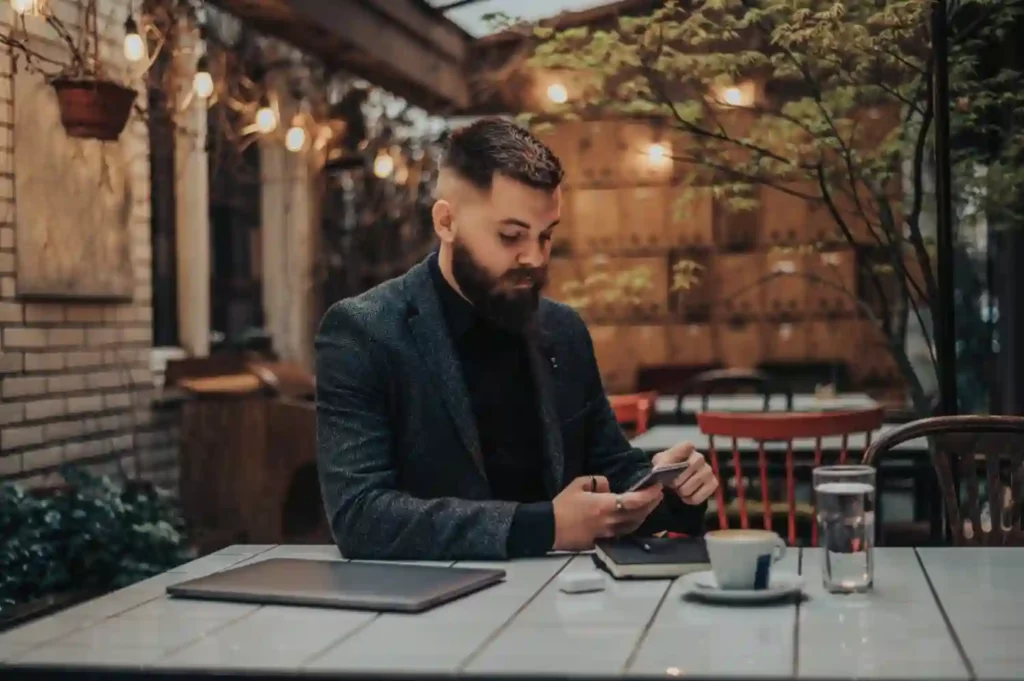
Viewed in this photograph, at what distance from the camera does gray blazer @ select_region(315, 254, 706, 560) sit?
6.73 ft

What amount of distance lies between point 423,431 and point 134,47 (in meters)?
3.38

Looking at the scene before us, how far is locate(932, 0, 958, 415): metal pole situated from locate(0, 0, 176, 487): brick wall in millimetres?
3001

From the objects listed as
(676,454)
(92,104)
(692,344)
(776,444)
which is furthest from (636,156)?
(676,454)

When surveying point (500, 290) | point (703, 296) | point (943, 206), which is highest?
point (943, 206)

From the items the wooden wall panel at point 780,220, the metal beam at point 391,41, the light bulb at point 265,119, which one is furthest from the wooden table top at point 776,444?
the wooden wall panel at point 780,220

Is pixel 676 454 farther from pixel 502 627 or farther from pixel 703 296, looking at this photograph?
pixel 703 296

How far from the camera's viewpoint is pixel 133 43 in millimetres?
5164

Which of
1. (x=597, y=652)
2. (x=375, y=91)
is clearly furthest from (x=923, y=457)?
(x=375, y=91)

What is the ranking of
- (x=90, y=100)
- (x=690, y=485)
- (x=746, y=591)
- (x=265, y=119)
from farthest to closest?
(x=265, y=119)
(x=90, y=100)
(x=690, y=485)
(x=746, y=591)

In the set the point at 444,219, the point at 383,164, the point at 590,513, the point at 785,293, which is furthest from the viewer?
the point at 785,293

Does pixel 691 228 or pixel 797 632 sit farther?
pixel 691 228

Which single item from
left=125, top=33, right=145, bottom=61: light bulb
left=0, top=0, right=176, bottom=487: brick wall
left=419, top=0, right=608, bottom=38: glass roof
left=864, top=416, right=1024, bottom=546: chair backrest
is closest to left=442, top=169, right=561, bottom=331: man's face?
left=864, top=416, right=1024, bottom=546: chair backrest

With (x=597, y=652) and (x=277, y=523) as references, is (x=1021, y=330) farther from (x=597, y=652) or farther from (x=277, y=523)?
(x=597, y=652)

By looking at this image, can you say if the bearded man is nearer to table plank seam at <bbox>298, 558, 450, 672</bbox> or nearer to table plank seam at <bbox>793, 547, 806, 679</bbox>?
table plank seam at <bbox>793, 547, 806, 679</bbox>
